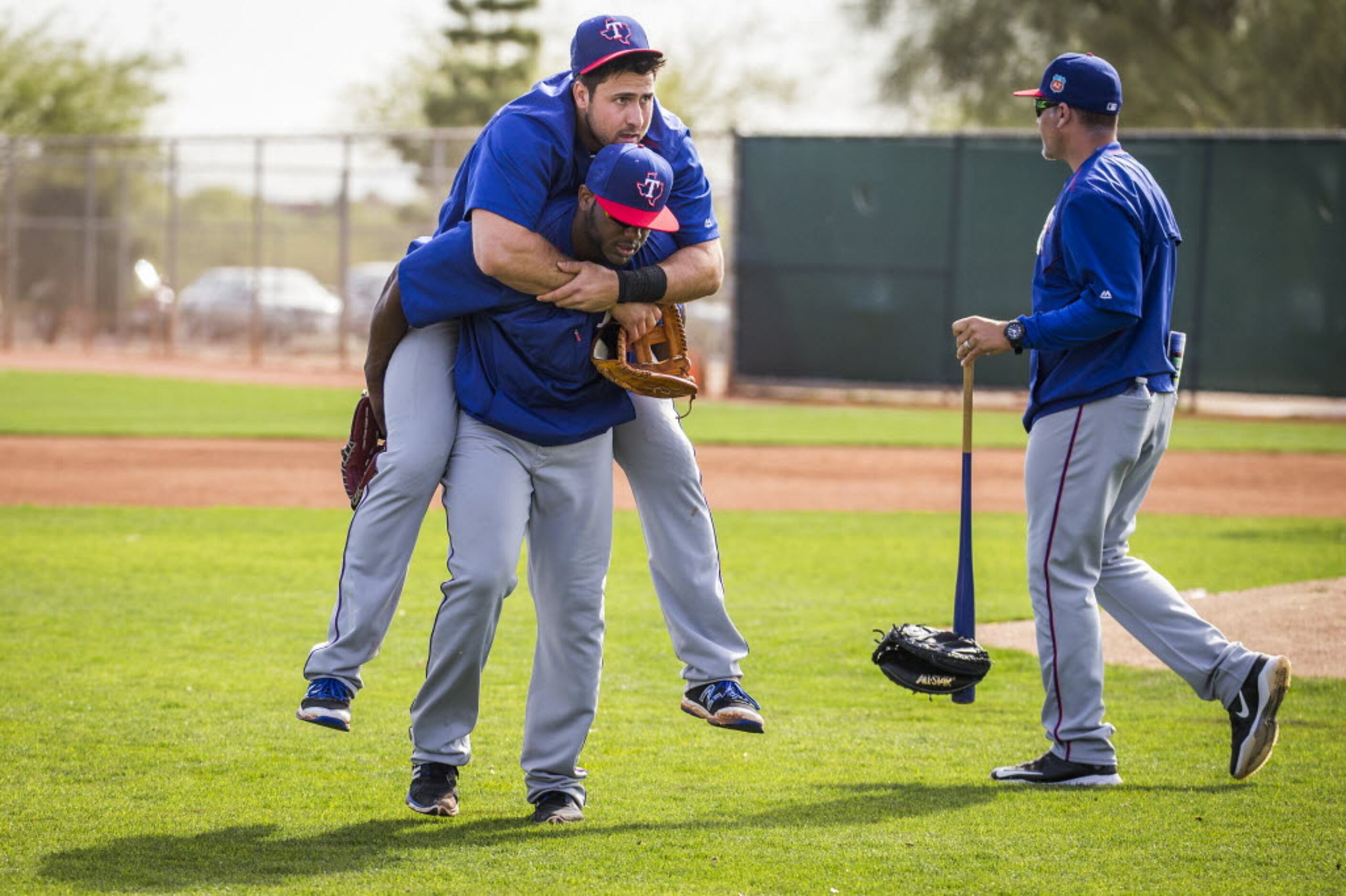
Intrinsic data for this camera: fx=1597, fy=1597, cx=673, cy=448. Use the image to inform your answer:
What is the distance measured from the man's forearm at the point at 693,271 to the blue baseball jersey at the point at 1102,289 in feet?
3.19

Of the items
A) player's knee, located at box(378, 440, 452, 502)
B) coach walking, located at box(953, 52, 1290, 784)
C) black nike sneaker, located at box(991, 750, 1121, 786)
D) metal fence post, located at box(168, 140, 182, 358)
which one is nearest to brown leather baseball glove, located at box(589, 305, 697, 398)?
player's knee, located at box(378, 440, 452, 502)

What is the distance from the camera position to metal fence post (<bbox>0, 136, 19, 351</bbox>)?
29.5 m

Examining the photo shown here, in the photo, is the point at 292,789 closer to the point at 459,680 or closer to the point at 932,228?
the point at 459,680

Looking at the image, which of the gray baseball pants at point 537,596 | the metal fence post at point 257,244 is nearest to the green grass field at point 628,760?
the gray baseball pants at point 537,596

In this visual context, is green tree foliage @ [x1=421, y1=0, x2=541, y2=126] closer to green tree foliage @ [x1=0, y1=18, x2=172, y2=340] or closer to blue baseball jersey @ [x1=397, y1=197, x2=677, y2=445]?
green tree foliage @ [x1=0, y1=18, x2=172, y2=340]

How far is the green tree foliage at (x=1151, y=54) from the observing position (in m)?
27.5

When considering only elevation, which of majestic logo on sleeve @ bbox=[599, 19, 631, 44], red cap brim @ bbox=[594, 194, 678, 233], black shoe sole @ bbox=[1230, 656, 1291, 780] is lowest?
black shoe sole @ bbox=[1230, 656, 1291, 780]

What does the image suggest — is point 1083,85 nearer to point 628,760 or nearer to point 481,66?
point 628,760

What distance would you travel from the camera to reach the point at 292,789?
452 centimetres

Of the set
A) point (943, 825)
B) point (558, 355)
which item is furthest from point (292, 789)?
point (943, 825)

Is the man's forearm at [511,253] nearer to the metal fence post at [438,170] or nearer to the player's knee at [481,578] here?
the player's knee at [481,578]

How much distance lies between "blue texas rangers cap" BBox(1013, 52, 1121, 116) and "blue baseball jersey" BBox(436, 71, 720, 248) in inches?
43.4

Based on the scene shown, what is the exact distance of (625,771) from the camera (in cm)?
482

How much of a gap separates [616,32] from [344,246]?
22593 millimetres
